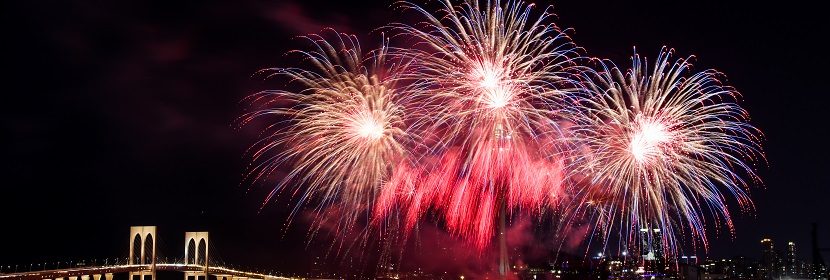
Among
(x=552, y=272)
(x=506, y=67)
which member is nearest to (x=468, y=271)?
(x=552, y=272)

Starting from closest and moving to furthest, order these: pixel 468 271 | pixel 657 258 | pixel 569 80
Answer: pixel 569 80 < pixel 657 258 < pixel 468 271

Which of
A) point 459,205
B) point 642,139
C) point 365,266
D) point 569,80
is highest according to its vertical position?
point 569,80

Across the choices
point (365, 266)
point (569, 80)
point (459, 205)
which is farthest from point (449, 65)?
point (365, 266)

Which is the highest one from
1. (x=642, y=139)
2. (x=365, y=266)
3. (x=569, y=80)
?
(x=569, y=80)

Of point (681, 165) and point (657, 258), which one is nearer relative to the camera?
point (681, 165)

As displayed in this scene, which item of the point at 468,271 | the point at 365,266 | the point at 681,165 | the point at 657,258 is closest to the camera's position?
the point at 681,165

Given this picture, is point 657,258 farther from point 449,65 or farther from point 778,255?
point 449,65

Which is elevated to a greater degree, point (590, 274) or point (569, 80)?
point (569, 80)

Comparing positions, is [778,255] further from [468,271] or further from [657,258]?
[468,271]

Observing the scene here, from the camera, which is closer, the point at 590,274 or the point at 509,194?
the point at 509,194
